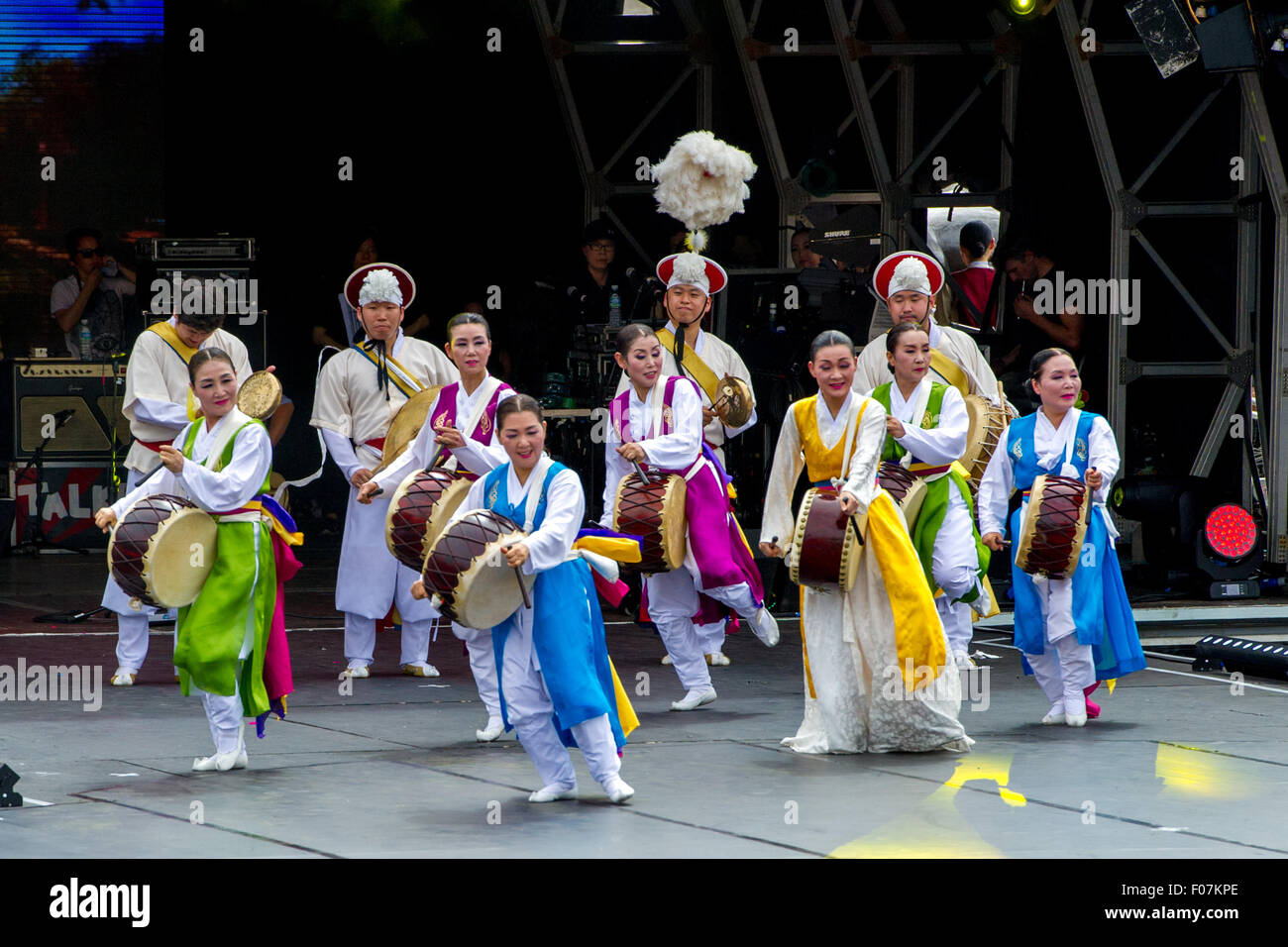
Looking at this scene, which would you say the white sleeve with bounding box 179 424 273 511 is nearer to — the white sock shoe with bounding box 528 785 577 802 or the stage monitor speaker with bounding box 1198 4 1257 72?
the white sock shoe with bounding box 528 785 577 802

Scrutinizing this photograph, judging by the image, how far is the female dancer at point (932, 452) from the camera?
705 centimetres

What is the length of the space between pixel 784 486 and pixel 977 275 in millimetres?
3896

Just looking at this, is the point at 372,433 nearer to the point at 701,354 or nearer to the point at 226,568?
the point at 701,354

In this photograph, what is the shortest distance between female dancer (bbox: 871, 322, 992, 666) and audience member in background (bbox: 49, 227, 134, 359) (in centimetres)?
766

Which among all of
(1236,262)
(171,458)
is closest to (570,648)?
(171,458)

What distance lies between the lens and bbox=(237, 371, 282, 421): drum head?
7742 millimetres

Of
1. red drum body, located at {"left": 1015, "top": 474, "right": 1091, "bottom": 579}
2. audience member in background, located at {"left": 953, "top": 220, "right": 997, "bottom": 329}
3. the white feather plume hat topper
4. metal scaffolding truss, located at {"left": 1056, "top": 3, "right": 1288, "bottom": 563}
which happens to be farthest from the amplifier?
red drum body, located at {"left": 1015, "top": 474, "right": 1091, "bottom": 579}

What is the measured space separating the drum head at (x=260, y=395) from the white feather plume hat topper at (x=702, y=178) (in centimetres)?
233

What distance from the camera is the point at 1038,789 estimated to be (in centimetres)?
578

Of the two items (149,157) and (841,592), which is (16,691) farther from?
(149,157)

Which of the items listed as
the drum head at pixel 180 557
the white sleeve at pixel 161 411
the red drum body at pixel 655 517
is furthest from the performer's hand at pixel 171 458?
the white sleeve at pixel 161 411

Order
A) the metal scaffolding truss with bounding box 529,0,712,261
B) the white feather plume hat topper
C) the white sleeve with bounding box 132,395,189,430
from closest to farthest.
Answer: the white sleeve with bounding box 132,395,189,430 → the white feather plume hat topper → the metal scaffolding truss with bounding box 529,0,712,261

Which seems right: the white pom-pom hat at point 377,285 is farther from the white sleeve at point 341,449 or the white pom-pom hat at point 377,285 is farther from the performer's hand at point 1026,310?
the performer's hand at point 1026,310

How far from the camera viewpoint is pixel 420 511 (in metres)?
7.24
